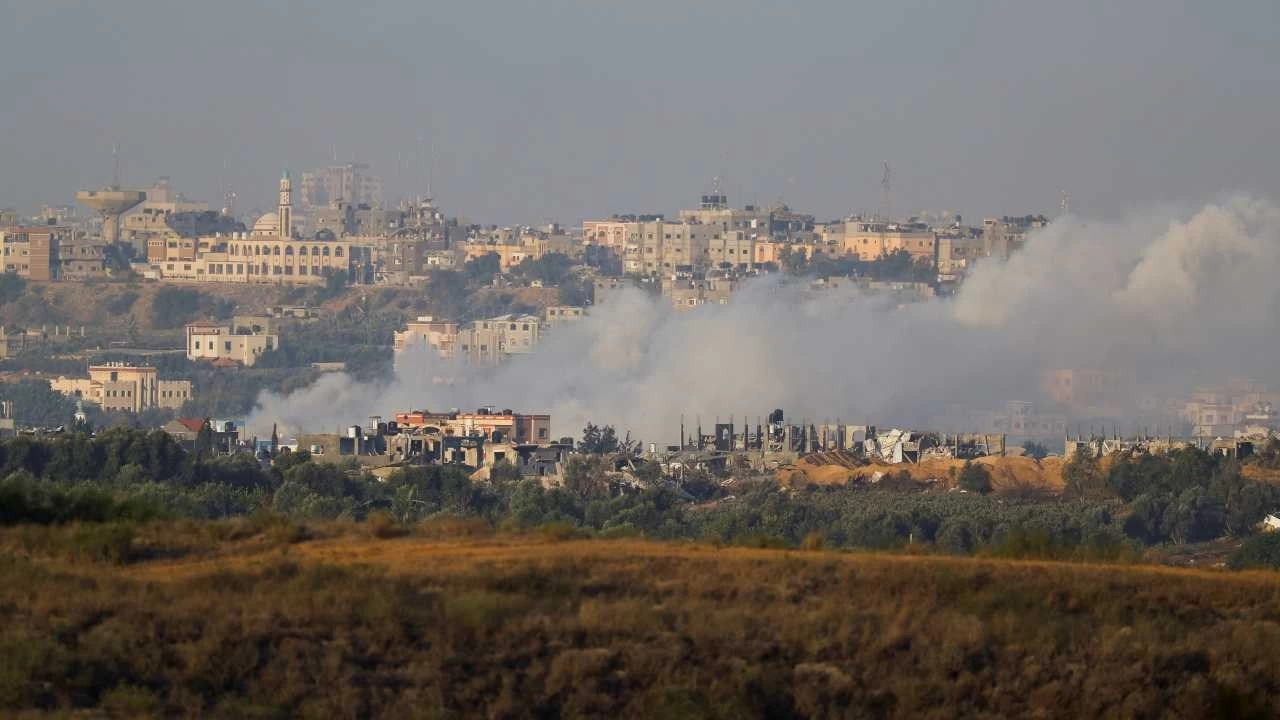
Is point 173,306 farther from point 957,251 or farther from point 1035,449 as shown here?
point 1035,449

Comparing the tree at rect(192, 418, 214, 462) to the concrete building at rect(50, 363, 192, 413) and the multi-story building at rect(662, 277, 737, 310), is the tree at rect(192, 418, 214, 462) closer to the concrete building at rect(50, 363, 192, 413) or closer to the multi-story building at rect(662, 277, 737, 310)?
the concrete building at rect(50, 363, 192, 413)

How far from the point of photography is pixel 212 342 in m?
130

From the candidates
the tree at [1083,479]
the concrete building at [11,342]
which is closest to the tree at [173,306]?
the concrete building at [11,342]

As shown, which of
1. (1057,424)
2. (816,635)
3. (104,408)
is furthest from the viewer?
(104,408)

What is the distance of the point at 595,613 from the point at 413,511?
33.9 m

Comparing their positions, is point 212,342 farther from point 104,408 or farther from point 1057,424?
point 1057,424

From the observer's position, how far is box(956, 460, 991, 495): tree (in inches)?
2432

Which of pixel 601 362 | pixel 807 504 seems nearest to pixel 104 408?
pixel 601 362

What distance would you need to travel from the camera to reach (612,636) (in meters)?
17.4

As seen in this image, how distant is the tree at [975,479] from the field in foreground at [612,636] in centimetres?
4219

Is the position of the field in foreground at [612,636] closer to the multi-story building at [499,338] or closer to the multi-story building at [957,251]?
the multi-story building at [499,338]

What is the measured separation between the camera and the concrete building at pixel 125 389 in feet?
367

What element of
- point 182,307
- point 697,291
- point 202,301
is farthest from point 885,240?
point 182,307

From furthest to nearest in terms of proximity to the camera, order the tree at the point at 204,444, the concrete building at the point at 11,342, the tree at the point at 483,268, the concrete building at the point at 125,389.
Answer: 1. the tree at the point at 483,268
2. the concrete building at the point at 11,342
3. the concrete building at the point at 125,389
4. the tree at the point at 204,444
